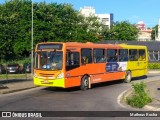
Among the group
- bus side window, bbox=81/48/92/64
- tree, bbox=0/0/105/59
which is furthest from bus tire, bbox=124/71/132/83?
tree, bbox=0/0/105/59

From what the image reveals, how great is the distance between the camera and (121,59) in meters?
30.2

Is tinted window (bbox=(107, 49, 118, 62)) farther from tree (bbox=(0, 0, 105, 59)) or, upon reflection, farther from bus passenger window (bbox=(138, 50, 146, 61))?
tree (bbox=(0, 0, 105, 59))

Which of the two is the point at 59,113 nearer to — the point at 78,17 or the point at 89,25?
the point at 78,17

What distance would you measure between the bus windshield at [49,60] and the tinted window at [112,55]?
5767mm

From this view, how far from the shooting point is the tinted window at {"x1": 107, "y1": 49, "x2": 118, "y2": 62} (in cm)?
2823

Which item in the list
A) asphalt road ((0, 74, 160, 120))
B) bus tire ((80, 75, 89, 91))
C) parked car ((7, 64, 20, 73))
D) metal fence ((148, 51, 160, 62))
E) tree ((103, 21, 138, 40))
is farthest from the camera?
tree ((103, 21, 138, 40))

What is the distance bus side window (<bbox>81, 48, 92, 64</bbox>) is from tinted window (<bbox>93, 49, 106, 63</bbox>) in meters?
0.66

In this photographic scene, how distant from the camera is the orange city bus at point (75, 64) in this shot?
912 inches

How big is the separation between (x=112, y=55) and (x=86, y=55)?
3.94 meters

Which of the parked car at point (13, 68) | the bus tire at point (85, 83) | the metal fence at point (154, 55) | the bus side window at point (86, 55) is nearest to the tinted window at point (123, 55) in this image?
the bus side window at point (86, 55)

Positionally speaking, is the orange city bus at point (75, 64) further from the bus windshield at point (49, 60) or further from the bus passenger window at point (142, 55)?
the bus passenger window at point (142, 55)

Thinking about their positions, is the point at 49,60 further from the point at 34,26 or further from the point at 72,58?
the point at 34,26

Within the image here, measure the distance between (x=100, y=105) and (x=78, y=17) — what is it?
61.1 metres

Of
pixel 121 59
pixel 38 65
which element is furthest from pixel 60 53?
pixel 121 59
